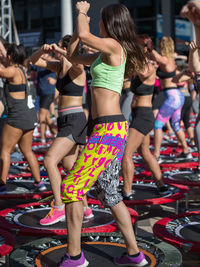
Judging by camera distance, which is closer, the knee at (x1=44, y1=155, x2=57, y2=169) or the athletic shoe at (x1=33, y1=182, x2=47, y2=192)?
the knee at (x1=44, y1=155, x2=57, y2=169)

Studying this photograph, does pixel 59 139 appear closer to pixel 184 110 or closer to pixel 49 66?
pixel 49 66

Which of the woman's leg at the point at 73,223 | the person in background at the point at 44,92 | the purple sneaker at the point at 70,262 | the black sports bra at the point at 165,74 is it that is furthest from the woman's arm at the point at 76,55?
the person in background at the point at 44,92

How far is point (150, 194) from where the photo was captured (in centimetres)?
538

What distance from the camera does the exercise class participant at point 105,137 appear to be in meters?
2.99

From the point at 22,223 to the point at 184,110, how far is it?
5085 mm

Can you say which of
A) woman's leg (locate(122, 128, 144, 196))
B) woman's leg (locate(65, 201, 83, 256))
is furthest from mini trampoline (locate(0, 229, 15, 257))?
woman's leg (locate(122, 128, 144, 196))

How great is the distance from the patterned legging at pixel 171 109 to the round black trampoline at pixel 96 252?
402 centimetres

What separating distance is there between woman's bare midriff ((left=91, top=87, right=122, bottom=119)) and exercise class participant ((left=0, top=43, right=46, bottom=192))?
90.2 inches

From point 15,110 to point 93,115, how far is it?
234 cm

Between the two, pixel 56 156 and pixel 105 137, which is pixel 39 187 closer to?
pixel 56 156

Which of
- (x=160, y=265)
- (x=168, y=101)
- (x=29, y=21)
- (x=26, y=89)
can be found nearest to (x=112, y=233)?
(x=160, y=265)

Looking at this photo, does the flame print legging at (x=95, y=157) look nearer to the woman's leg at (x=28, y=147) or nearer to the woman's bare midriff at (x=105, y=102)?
the woman's bare midriff at (x=105, y=102)

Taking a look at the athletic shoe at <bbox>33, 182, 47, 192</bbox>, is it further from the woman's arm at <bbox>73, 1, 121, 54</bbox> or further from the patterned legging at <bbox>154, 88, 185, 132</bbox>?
the woman's arm at <bbox>73, 1, 121, 54</bbox>

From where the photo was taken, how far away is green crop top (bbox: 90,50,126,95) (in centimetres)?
302
